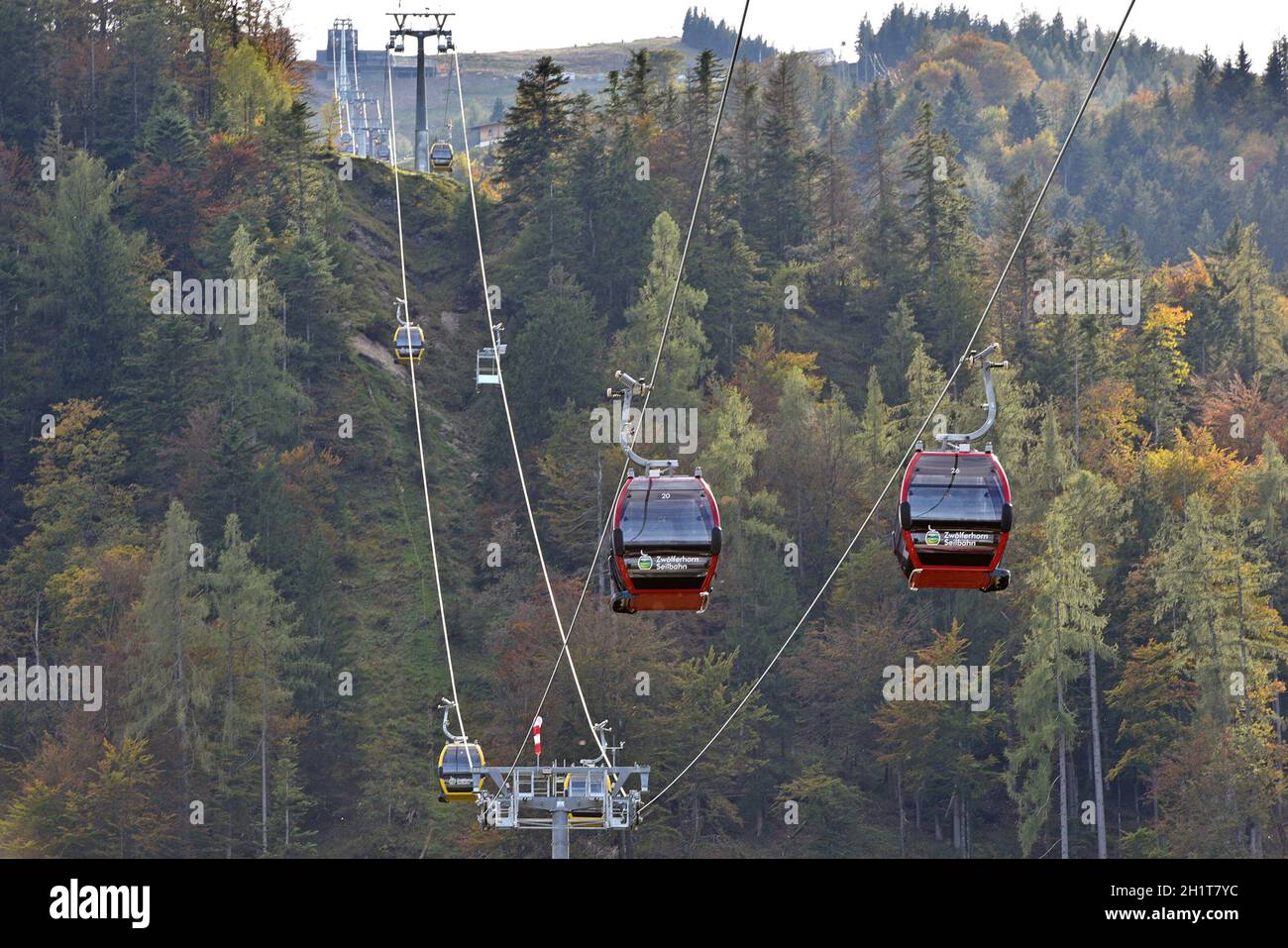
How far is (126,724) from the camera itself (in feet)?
277

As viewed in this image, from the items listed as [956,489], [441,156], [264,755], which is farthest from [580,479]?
[956,489]

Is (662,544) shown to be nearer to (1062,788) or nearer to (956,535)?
(956,535)

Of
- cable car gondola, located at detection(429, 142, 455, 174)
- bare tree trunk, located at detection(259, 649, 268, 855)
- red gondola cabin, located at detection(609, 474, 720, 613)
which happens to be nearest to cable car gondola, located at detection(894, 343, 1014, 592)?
red gondola cabin, located at detection(609, 474, 720, 613)

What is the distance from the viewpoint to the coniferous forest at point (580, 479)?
8206cm

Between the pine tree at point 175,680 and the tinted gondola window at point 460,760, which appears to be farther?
the pine tree at point 175,680

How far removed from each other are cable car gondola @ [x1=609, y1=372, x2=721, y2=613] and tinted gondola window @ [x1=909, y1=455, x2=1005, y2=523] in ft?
10.9

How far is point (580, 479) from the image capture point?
305 ft

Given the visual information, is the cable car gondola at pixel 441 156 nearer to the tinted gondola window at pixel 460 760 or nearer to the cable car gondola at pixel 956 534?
the tinted gondola window at pixel 460 760

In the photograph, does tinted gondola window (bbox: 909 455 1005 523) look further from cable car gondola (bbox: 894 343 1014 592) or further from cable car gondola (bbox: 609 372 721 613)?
cable car gondola (bbox: 609 372 721 613)

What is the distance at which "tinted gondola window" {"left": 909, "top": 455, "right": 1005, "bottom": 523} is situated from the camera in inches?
1474

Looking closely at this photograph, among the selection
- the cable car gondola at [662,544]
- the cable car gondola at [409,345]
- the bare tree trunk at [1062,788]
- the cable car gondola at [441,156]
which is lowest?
the bare tree trunk at [1062,788]

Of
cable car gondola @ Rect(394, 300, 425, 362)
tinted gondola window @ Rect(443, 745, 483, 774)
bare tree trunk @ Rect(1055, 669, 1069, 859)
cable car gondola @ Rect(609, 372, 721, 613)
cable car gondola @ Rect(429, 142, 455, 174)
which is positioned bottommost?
bare tree trunk @ Rect(1055, 669, 1069, 859)

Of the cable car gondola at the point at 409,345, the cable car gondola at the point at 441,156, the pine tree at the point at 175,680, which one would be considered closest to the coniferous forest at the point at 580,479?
the pine tree at the point at 175,680

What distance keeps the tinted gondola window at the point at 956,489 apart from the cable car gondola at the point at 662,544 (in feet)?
10.9
